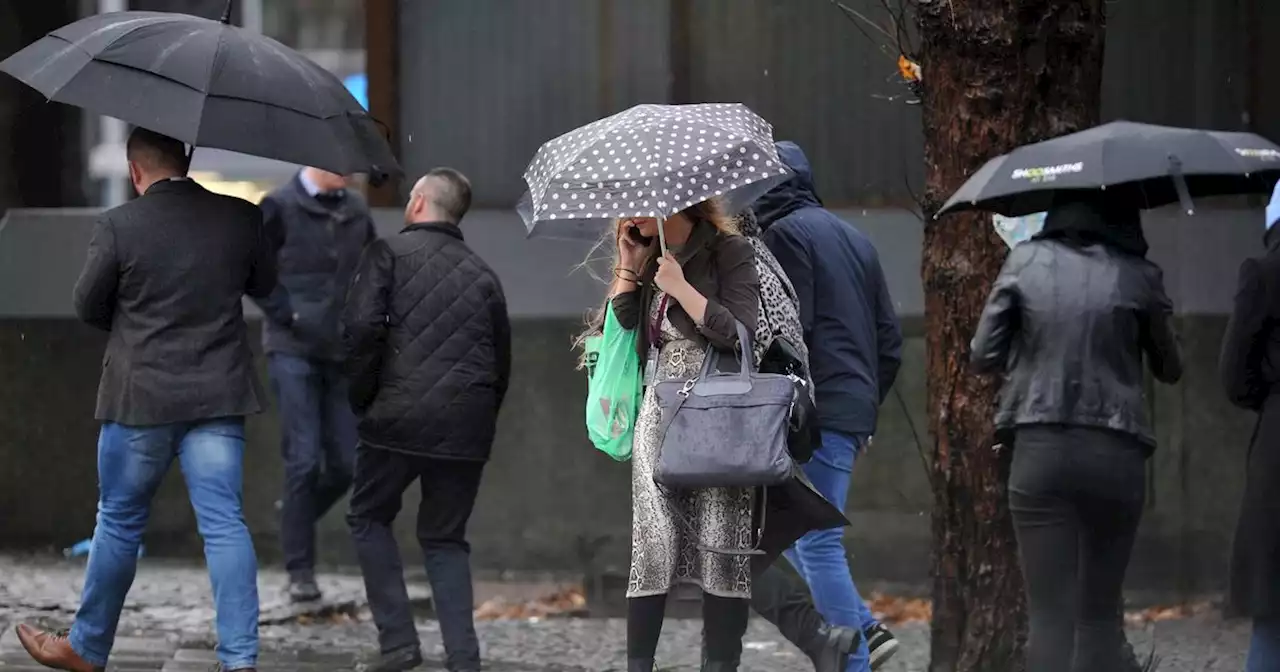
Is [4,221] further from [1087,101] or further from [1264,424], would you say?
[1264,424]

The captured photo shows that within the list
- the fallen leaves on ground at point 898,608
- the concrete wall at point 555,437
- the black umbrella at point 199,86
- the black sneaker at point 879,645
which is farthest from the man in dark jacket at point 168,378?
the fallen leaves on ground at point 898,608

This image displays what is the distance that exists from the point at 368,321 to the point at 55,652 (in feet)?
4.97

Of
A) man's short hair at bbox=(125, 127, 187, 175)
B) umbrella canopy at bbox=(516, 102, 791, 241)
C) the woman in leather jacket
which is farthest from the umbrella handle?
man's short hair at bbox=(125, 127, 187, 175)

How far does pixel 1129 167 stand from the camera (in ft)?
15.9

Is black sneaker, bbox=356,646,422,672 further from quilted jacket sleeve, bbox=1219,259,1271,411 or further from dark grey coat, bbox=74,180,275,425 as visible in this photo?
quilted jacket sleeve, bbox=1219,259,1271,411

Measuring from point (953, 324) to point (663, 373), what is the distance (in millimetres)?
1206

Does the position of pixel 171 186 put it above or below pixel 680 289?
above

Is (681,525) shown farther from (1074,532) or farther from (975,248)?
(975,248)

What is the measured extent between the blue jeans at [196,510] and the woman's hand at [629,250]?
1.37 meters

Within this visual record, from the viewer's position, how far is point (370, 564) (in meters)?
6.66

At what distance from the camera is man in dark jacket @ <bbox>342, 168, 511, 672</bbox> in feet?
21.2

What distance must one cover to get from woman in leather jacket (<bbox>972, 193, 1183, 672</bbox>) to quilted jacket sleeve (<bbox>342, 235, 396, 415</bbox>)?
7.55 ft

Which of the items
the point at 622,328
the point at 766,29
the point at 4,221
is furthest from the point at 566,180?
the point at 4,221

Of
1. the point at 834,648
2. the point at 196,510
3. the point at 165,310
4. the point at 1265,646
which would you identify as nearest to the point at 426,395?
the point at 196,510
